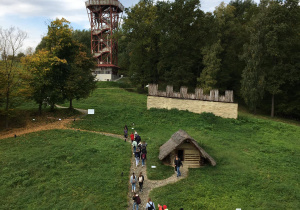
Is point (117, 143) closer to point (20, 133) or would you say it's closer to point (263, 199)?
point (20, 133)

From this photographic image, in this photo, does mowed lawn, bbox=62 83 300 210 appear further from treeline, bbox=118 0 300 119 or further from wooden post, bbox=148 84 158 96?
treeline, bbox=118 0 300 119

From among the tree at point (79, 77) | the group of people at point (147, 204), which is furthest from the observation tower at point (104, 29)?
the group of people at point (147, 204)

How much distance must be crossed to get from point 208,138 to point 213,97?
8139 mm

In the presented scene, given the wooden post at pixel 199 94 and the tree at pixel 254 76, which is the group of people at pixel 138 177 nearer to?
the wooden post at pixel 199 94

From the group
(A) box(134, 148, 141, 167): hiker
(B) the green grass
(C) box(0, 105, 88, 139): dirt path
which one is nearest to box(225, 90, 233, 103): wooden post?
(B) the green grass

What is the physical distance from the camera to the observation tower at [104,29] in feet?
191

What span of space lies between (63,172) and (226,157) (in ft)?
44.2

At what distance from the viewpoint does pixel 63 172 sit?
15.0 metres

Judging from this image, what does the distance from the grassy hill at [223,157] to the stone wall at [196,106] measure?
98cm

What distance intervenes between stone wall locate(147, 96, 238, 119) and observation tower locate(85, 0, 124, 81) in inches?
1326

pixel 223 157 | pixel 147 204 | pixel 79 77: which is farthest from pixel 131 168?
pixel 79 77

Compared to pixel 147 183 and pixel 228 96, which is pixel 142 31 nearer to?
pixel 228 96

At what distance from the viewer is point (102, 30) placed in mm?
59000

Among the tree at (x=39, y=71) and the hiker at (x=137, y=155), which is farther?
the tree at (x=39, y=71)
